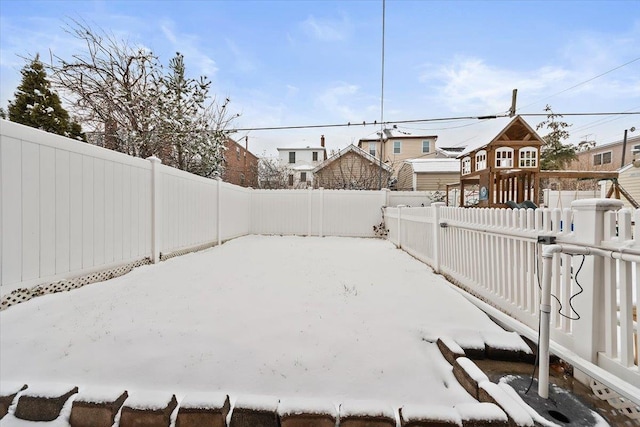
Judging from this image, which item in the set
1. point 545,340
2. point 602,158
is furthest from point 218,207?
point 602,158

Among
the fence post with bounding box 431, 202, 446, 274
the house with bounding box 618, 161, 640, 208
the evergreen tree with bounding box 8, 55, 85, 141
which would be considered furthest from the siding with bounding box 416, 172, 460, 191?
A: the evergreen tree with bounding box 8, 55, 85, 141

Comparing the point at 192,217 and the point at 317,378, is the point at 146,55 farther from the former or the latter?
the point at 317,378

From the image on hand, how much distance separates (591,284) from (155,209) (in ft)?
16.7

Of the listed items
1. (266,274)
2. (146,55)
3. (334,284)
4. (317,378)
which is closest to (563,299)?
(317,378)

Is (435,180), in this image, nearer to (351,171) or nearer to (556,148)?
(351,171)

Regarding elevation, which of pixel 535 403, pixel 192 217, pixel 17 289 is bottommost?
pixel 535 403

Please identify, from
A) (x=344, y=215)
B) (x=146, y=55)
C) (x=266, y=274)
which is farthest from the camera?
(x=344, y=215)

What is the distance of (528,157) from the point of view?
707cm

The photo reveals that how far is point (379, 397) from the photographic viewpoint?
151 centimetres

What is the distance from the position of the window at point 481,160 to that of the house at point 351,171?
30.6ft

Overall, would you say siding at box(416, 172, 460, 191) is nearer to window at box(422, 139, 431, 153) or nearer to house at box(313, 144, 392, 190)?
house at box(313, 144, 392, 190)

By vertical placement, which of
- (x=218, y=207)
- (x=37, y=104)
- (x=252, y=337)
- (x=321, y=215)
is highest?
(x=37, y=104)

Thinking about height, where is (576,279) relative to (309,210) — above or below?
below

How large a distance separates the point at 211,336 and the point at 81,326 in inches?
43.7
